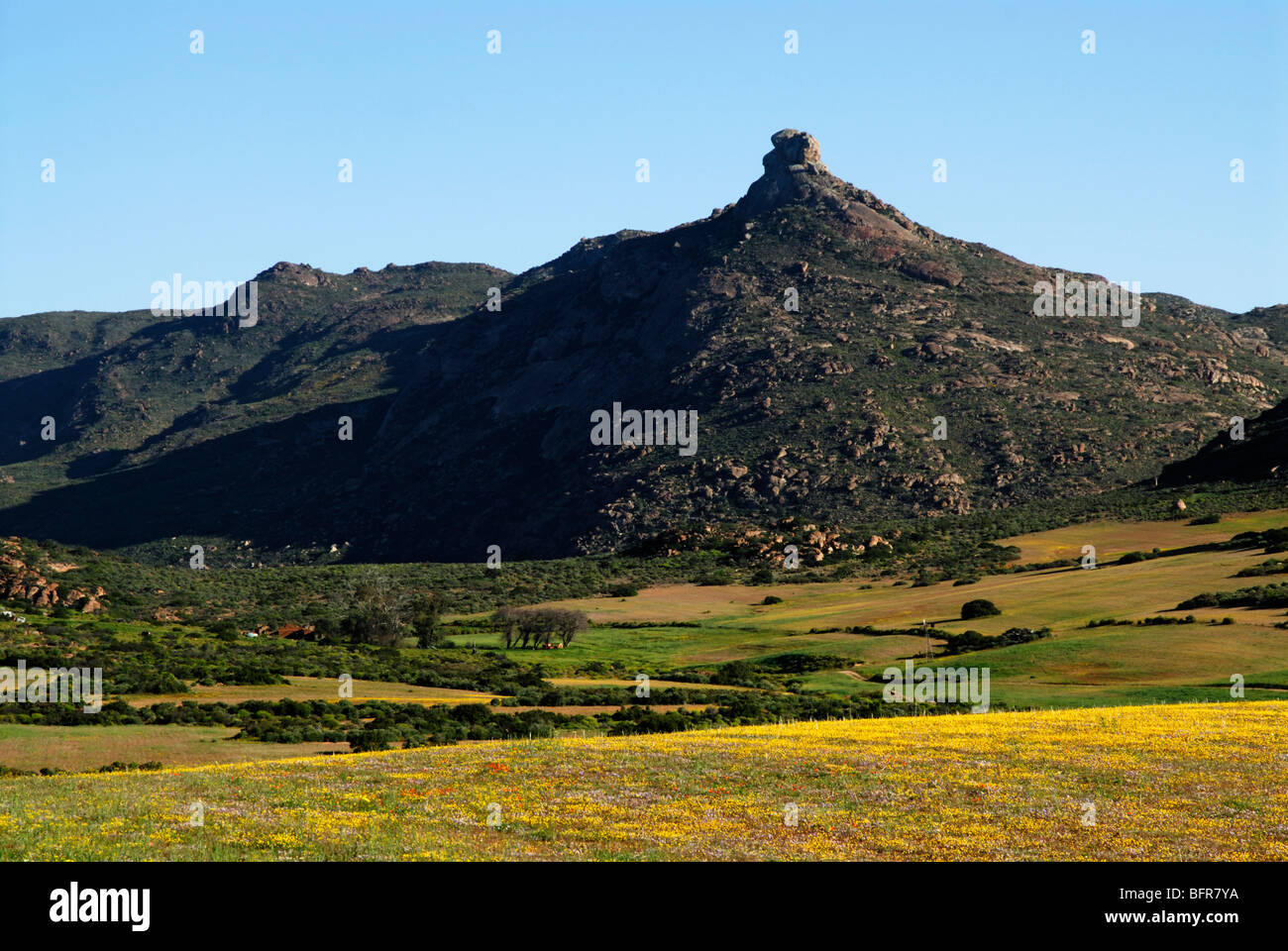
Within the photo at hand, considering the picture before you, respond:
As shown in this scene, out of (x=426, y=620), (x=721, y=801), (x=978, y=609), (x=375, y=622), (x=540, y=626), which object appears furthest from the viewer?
(x=426, y=620)

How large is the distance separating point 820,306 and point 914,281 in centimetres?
1786

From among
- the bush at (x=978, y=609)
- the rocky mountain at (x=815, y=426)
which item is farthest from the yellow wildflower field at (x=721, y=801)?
the rocky mountain at (x=815, y=426)

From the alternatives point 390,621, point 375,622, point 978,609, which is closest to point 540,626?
point 390,621

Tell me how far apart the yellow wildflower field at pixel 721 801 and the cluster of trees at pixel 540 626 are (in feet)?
180

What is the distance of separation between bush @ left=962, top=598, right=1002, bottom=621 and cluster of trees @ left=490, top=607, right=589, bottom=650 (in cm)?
2841

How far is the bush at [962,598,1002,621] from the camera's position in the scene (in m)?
79.2

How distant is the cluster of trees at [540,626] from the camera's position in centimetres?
8962

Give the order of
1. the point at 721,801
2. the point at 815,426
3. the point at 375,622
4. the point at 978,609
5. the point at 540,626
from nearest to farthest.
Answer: the point at 721,801 < the point at 978,609 < the point at 375,622 < the point at 540,626 < the point at 815,426

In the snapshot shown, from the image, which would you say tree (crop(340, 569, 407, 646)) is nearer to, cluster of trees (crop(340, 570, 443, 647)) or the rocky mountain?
cluster of trees (crop(340, 570, 443, 647))

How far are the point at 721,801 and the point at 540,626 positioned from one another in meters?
66.2

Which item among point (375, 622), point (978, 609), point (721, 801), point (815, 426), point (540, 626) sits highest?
point (815, 426)

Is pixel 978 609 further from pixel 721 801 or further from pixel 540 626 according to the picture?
pixel 721 801

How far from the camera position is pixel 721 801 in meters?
24.2
